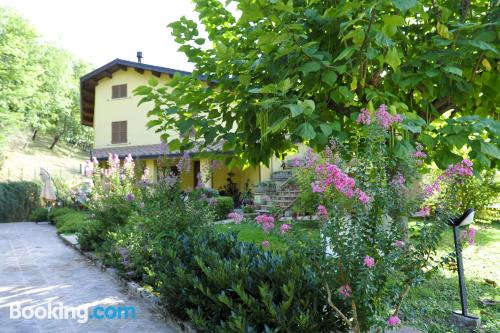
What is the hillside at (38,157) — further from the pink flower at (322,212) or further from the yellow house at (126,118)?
the pink flower at (322,212)

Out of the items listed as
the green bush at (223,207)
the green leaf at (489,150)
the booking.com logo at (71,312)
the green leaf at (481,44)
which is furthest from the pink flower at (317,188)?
the green bush at (223,207)

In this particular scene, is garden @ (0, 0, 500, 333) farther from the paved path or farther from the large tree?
Result: the paved path

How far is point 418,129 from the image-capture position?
2.70 m

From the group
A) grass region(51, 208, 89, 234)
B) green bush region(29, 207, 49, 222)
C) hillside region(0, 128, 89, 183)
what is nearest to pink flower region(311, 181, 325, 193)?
grass region(51, 208, 89, 234)

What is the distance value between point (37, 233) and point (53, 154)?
34.2m

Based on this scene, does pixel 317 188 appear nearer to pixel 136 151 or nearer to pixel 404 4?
pixel 404 4

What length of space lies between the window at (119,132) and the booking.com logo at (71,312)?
61.9ft

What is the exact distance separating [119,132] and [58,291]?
728 inches

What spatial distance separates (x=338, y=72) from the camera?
3152 mm

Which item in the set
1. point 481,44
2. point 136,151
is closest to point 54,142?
point 136,151

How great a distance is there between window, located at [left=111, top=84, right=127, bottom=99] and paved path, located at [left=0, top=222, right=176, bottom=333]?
14.2m

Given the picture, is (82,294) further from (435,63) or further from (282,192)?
(282,192)

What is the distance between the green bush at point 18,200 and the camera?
20750mm

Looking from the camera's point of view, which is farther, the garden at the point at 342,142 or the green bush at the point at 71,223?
the green bush at the point at 71,223
